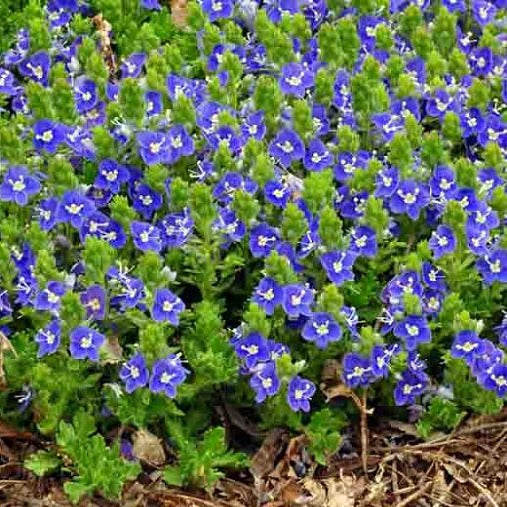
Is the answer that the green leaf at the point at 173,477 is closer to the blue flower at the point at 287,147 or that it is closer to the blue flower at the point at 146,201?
the blue flower at the point at 146,201

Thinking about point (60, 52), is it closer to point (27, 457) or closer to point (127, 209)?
point (127, 209)

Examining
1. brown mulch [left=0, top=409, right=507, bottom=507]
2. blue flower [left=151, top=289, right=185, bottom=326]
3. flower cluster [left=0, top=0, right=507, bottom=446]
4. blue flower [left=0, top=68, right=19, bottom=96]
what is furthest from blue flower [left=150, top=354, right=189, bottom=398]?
blue flower [left=0, top=68, right=19, bottom=96]

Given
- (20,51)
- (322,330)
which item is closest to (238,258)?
(322,330)

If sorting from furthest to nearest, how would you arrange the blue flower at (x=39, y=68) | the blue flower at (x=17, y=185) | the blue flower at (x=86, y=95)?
1. the blue flower at (x=39, y=68)
2. the blue flower at (x=86, y=95)
3. the blue flower at (x=17, y=185)

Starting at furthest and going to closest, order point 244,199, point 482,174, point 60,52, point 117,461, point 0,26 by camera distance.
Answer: point 0,26 → point 60,52 → point 482,174 → point 244,199 → point 117,461

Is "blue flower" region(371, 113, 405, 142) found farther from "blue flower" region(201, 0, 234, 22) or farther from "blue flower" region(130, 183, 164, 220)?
"blue flower" region(201, 0, 234, 22)

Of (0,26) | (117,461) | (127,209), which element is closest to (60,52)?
(0,26)

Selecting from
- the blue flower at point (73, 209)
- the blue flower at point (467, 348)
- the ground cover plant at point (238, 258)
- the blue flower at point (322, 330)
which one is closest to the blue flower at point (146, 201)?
the ground cover plant at point (238, 258)
